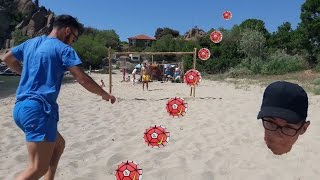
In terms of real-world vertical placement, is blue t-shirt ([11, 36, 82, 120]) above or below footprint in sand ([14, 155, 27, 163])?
above

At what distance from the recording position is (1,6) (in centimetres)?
8031

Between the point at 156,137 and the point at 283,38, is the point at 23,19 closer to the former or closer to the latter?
the point at 283,38

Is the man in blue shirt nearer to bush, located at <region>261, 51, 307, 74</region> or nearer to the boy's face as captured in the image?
the boy's face

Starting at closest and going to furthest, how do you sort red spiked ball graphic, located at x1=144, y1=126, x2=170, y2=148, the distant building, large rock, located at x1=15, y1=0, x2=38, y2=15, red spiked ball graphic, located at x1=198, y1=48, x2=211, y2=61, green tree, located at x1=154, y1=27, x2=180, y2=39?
red spiked ball graphic, located at x1=144, y1=126, x2=170, y2=148, red spiked ball graphic, located at x1=198, y1=48, x2=211, y2=61, large rock, located at x1=15, y1=0, x2=38, y2=15, green tree, located at x1=154, y1=27, x2=180, y2=39, the distant building

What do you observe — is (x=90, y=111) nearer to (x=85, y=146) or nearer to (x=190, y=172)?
(x=85, y=146)

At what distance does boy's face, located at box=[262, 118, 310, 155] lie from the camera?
1475 mm

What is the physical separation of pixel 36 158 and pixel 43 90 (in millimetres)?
467

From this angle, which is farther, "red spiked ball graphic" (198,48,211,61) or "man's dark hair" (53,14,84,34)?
"red spiked ball graphic" (198,48,211,61)

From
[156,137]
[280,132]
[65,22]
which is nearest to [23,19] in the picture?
[156,137]

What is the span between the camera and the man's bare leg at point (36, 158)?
2.73m

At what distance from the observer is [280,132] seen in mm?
1489

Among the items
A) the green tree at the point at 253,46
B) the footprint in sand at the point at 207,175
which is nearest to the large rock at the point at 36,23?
the green tree at the point at 253,46

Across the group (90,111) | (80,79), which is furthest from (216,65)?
(80,79)

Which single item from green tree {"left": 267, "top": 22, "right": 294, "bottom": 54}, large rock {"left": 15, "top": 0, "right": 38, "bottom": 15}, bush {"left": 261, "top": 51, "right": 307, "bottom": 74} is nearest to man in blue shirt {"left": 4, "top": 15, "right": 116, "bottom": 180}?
bush {"left": 261, "top": 51, "right": 307, "bottom": 74}
